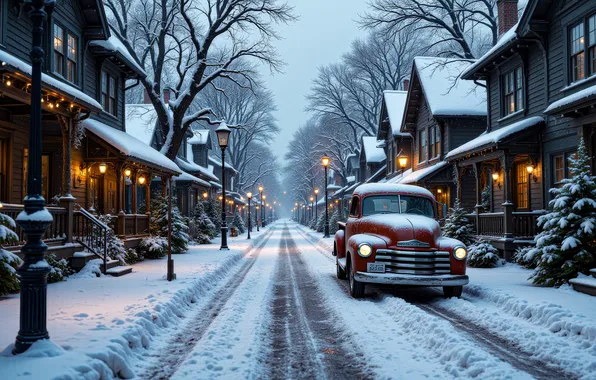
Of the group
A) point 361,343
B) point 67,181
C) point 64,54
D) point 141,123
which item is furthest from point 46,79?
point 141,123

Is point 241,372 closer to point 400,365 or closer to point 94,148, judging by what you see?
point 400,365

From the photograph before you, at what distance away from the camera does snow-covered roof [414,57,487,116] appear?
2450 cm

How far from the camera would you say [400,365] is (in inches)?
216

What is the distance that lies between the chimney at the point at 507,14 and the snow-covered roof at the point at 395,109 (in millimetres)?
10393

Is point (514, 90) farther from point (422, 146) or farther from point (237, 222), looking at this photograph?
point (237, 222)

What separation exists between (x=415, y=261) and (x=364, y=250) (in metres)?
0.99

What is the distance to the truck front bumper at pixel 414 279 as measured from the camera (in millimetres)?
9445

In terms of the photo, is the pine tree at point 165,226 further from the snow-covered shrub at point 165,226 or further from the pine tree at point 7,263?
the pine tree at point 7,263

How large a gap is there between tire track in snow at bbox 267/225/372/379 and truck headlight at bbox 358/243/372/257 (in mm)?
1271

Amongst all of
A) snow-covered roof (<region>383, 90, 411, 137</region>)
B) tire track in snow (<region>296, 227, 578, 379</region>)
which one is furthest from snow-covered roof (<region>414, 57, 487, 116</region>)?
tire track in snow (<region>296, 227, 578, 379</region>)

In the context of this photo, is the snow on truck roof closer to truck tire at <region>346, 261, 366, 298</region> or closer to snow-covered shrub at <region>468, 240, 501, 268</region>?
truck tire at <region>346, 261, 366, 298</region>

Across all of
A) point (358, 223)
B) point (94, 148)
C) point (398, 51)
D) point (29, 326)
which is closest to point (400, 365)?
point (29, 326)

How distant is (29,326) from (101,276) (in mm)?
8106

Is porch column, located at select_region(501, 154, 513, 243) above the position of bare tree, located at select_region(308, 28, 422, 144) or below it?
below
